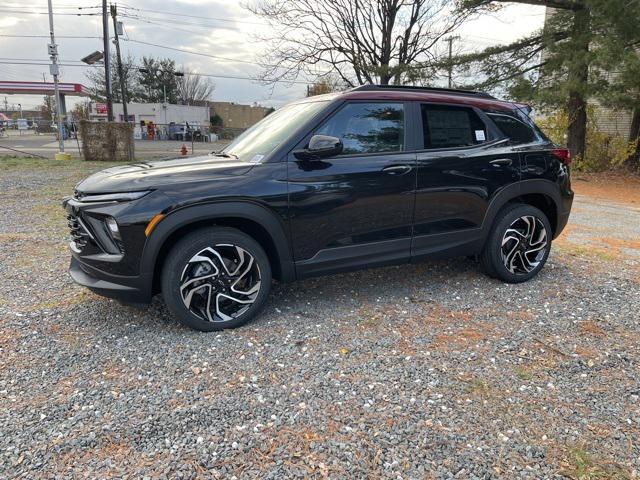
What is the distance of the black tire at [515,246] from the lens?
4.36 m

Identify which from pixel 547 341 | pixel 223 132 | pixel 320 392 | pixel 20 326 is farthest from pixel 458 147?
pixel 223 132

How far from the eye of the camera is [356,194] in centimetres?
361

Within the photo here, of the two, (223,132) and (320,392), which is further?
(223,132)

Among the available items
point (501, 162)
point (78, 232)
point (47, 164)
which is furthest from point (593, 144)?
point (47, 164)

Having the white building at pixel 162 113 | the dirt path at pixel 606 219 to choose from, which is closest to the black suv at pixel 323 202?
the dirt path at pixel 606 219

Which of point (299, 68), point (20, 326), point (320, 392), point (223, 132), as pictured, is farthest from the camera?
point (223, 132)

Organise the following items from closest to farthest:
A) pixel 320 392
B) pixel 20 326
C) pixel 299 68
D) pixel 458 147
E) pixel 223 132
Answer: pixel 320 392 → pixel 20 326 → pixel 458 147 → pixel 299 68 → pixel 223 132

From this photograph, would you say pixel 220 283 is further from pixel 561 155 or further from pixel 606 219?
pixel 606 219

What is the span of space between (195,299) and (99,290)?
0.65m

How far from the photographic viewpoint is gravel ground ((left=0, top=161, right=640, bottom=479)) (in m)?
2.17

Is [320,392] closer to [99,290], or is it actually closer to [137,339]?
[137,339]

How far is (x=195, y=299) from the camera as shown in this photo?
3.31 m

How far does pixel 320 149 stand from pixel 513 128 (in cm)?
216

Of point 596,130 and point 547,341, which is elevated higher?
point 596,130
